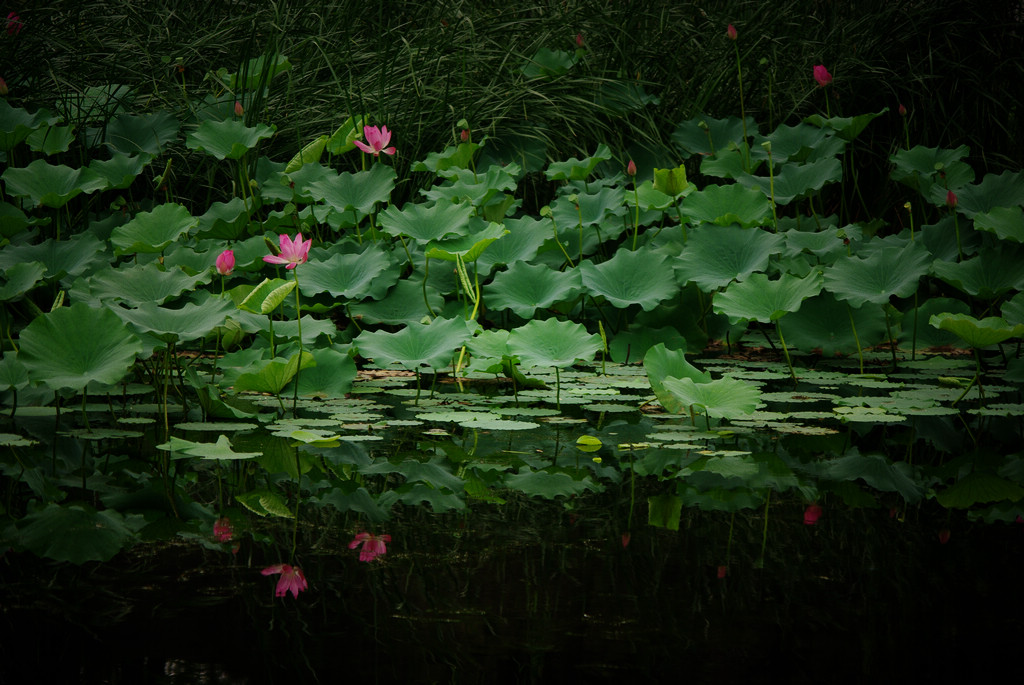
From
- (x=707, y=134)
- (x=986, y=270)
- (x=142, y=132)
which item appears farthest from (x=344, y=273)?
(x=986, y=270)

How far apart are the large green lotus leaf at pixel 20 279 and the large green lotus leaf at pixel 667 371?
1442 millimetres

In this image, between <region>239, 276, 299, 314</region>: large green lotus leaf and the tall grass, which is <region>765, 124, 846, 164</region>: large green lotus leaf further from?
<region>239, 276, 299, 314</region>: large green lotus leaf

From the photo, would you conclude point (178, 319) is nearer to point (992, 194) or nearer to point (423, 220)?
point (423, 220)

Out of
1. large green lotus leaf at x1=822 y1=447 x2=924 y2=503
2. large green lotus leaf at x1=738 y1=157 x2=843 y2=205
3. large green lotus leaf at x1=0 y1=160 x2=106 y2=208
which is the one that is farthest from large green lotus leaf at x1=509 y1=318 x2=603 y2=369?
large green lotus leaf at x1=0 y1=160 x2=106 y2=208

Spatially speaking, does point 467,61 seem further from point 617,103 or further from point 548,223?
point 548,223

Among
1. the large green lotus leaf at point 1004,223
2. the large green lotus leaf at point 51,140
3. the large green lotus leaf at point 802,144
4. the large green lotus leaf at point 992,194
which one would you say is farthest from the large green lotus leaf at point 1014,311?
the large green lotus leaf at point 51,140

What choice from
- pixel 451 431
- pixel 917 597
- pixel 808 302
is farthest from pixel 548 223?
pixel 917 597

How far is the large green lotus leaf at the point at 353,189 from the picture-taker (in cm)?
293

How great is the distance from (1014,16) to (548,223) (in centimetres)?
263

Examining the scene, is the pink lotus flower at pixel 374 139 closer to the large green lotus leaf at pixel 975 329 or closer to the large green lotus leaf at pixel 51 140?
the large green lotus leaf at pixel 51 140

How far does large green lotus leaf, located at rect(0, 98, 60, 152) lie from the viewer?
301cm

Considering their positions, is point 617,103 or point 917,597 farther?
point 617,103

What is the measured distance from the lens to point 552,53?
13.1ft

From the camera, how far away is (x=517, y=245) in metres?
3.02
